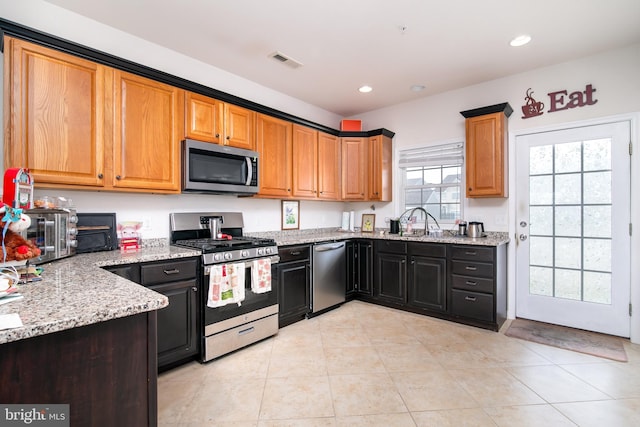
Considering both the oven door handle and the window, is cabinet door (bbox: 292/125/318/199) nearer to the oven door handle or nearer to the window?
the oven door handle

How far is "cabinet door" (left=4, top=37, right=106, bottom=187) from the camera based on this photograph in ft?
6.16

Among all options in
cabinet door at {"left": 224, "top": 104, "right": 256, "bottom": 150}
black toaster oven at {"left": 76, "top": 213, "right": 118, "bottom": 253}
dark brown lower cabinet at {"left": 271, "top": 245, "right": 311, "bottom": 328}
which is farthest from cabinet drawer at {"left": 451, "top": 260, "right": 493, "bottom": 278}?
black toaster oven at {"left": 76, "top": 213, "right": 118, "bottom": 253}

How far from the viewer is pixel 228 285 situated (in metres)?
2.54

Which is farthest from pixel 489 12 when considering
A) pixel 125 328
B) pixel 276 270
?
pixel 125 328

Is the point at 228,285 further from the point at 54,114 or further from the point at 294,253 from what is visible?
the point at 54,114

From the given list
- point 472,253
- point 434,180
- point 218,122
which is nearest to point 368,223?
point 434,180

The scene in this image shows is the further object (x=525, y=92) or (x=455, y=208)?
(x=455, y=208)

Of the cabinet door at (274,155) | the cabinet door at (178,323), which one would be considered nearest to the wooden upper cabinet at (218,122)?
the cabinet door at (274,155)

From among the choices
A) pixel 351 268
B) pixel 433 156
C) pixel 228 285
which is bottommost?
pixel 351 268

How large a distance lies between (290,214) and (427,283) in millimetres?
1923

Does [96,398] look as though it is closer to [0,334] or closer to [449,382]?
[0,334]

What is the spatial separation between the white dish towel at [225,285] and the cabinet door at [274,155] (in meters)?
1.06

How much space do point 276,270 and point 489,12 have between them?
9.32 feet

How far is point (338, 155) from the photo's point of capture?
439cm
